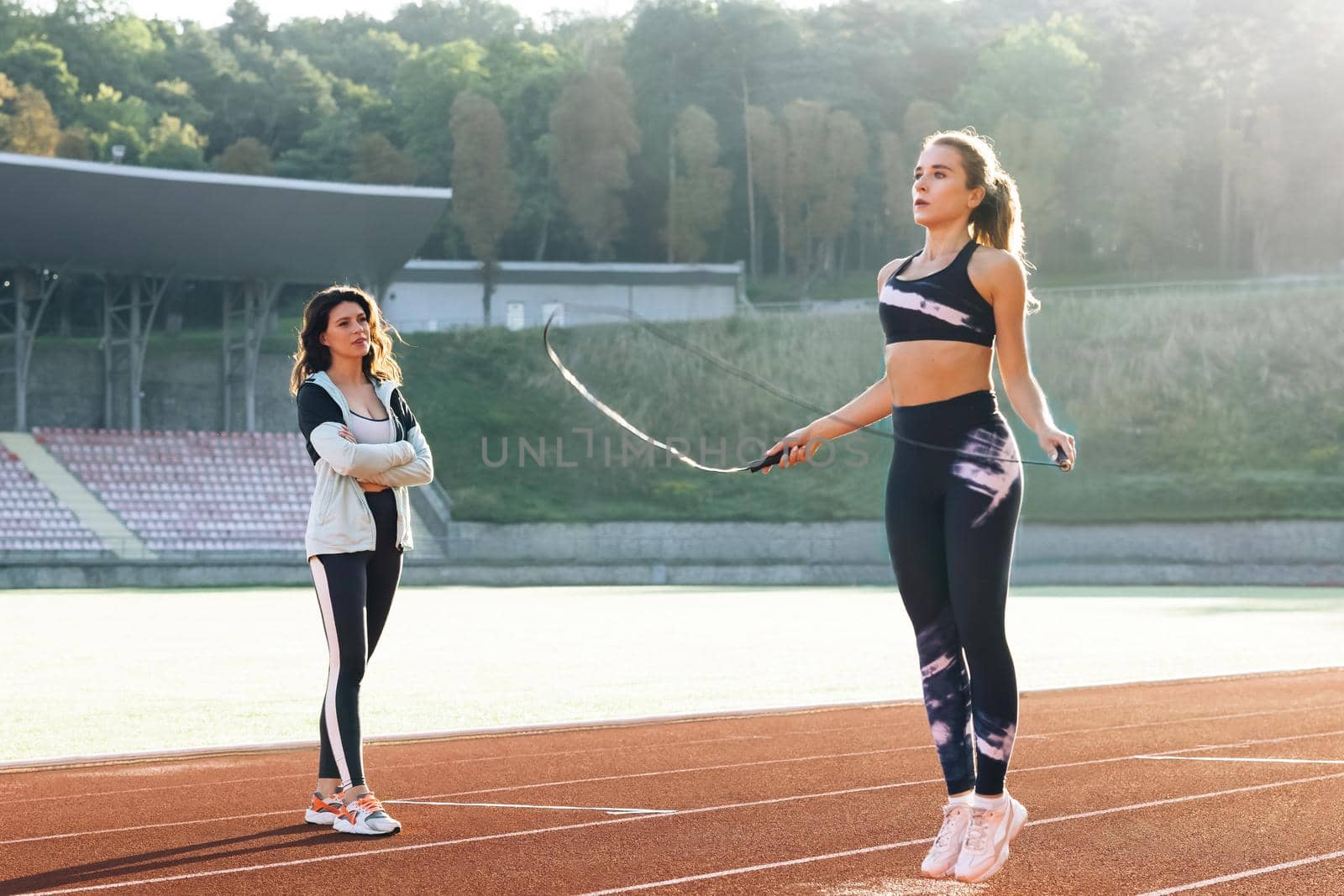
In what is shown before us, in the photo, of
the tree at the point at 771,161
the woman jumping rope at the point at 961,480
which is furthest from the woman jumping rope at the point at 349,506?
the tree at the point at 771,161

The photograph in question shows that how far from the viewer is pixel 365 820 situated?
6344 millimetres

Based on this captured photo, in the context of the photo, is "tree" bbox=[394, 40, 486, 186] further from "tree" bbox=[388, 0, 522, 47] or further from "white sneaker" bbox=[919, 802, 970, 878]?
"white sneaker" bbox=[919, 802, 970, 878]

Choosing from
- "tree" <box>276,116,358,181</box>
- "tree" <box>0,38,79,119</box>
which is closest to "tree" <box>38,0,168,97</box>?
"tree" <box>0,38,79,119</box>

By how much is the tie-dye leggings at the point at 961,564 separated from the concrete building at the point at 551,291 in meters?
64.0

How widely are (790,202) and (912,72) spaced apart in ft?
70.6

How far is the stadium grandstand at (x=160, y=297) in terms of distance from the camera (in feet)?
139

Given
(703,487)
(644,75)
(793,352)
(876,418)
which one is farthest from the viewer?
(644,75)

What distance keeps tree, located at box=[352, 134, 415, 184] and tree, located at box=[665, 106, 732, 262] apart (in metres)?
13.4

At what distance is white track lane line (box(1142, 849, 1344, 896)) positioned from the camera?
17.1ft

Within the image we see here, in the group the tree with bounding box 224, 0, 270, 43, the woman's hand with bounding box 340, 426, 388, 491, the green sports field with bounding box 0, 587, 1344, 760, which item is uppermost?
the tree with bounding box 224, 0, 270, 43

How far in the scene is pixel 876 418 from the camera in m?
5.55

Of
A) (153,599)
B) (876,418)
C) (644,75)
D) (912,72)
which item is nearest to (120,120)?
(644,75)

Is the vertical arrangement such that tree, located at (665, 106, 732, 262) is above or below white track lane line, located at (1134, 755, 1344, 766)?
above

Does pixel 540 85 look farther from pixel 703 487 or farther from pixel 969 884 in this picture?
pixel 969 884
